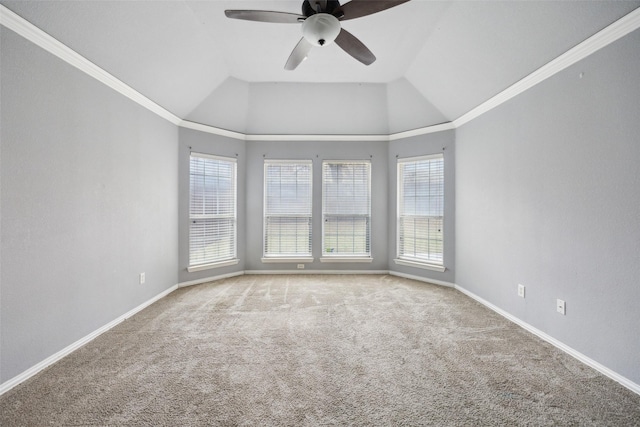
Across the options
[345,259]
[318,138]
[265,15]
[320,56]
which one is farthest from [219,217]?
[265,15]

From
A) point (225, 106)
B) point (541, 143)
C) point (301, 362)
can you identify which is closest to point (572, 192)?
point (541, 143)

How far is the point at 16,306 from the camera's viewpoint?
1.83 m

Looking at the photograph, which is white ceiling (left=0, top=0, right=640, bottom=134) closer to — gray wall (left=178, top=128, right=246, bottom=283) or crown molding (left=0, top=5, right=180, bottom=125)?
crown molding (left=0, top=5, right=180, bottom=125)

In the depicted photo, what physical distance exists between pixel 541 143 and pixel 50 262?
440 centimetres

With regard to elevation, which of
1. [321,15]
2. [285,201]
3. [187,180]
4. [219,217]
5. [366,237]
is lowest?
[366,237]

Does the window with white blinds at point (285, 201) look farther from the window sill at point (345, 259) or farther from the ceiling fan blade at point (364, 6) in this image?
the ceiling fan blade at point (364, 6)

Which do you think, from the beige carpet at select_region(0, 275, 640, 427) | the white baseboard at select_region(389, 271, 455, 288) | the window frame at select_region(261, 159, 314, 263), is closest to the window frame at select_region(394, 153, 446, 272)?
the white baseboard at select_region(389, 271, 455, 288)

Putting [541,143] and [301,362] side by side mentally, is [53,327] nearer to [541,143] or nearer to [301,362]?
[301,362]

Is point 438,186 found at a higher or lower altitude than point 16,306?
higher

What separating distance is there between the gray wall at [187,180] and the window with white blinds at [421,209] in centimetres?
273

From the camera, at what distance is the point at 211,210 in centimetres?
420

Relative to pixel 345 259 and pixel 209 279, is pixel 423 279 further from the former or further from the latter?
pixel 209 279

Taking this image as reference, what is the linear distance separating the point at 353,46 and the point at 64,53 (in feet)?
7.81

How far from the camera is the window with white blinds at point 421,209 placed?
13.4ft
